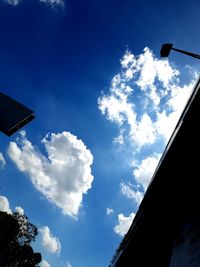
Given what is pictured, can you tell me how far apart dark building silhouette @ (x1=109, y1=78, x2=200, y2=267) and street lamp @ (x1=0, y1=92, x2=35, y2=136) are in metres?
3.94

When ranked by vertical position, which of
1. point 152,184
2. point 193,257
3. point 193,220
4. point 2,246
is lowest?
point 193,257

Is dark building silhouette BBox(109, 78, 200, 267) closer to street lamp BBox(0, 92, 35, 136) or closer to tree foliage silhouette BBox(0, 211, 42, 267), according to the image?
street lamp BBox(0, 92, 35, 136)

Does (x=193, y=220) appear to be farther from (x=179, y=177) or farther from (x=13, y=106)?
(x=13, y=106)

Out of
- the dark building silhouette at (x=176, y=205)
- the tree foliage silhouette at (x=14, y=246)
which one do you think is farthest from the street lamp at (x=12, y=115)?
the tree foliage silhouette at (x=14, y=246)

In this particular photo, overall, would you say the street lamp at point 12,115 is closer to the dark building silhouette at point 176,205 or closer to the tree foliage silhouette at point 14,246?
the dark building silhouette at point 176,205

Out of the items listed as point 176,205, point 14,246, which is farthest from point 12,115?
point 14,246

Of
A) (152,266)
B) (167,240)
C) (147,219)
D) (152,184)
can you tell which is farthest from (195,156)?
(152,266)

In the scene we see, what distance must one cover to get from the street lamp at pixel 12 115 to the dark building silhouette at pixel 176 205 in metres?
3.94

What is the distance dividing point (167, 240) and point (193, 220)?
58.9 inches

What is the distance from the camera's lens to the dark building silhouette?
2.76 m

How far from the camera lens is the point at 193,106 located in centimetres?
239

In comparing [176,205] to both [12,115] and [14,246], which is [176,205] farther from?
[14,246]

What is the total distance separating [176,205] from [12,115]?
4.81m

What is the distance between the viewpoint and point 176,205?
3.84 meters
